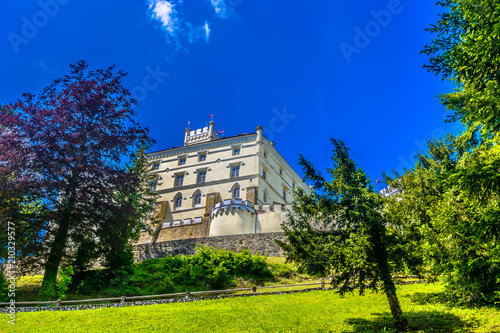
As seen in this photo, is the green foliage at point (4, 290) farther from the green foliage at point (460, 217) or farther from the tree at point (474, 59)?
the tree at point (474, 59)

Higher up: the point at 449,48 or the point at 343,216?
the point at 449,48

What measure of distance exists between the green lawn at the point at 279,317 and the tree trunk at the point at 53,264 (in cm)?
288

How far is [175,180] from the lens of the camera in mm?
45969

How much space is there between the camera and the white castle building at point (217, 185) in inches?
1396

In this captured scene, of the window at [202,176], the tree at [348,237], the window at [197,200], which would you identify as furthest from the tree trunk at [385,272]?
the window at [202,176]

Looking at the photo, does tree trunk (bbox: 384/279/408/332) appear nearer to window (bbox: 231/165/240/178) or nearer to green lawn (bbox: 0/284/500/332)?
green lawn (bbox: 0/284/500/332)

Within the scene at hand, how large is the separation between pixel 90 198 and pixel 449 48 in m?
19.4

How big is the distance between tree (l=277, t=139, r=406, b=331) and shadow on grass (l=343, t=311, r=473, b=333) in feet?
1.82

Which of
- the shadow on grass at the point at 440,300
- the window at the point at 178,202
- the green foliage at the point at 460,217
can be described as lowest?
the shadow on grass at the point at 440,300

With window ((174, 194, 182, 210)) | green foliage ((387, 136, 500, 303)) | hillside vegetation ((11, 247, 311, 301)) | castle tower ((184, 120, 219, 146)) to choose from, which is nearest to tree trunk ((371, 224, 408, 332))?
green foliage ((387, 136, 500, 303))

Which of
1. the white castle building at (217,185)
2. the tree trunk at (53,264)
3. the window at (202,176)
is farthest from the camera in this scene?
the window at (202,176)

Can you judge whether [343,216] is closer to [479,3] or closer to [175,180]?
[479,3]

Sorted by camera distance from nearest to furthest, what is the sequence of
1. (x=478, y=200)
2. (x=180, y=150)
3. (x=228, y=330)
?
(x=478, y=200), (x=228, y=330), (x=180, y=150)

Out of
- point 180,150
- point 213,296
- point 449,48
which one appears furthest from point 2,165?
point 180,150
